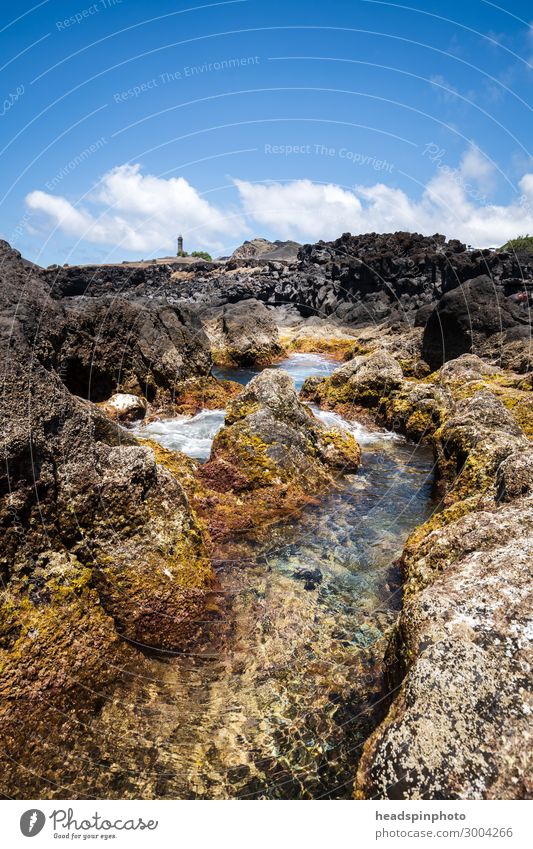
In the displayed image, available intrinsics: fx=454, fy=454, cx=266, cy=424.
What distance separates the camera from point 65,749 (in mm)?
5051

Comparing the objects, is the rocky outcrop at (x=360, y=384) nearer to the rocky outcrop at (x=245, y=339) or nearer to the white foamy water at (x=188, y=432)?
the white foamy water at (x=188, y=432)

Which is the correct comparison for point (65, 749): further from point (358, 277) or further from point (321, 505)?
point (358, 277)

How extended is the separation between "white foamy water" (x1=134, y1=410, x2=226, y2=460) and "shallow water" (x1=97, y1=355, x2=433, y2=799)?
8058 mm

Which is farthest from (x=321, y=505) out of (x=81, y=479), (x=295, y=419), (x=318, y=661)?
(x=81, y=479)

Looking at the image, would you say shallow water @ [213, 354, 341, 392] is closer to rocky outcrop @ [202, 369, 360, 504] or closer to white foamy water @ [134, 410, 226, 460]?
white foamy water @ [134, 410, 226, 460]

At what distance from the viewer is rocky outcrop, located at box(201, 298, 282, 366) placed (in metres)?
41.6

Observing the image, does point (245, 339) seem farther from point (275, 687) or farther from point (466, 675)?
point (466, 675)

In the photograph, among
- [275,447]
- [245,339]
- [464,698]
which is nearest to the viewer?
[464,698]

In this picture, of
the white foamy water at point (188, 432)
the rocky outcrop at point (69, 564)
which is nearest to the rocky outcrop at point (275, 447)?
the rocky outcrop at point (69, 564)

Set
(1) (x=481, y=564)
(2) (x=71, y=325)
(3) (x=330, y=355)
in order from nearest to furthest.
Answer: (1) (x=481, y=564), (2) (x=71, y=325), (3) (x=330, y=355)

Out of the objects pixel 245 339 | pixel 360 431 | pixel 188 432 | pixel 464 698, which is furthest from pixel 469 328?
pixel 464 698

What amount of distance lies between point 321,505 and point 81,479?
6.50m

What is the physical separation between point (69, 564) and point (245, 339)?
3633 centimetres

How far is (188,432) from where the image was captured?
20.0 metres
